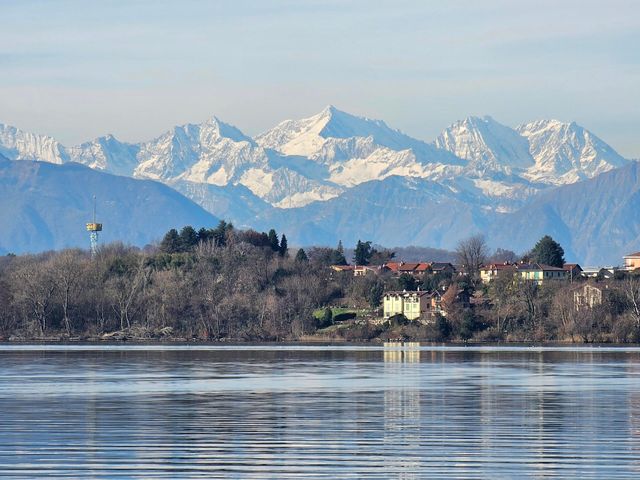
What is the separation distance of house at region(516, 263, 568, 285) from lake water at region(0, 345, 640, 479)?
310ft

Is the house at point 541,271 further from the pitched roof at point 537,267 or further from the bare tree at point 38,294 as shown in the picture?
the bare tree at point 38,294

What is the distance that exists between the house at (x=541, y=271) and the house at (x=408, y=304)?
19.6m

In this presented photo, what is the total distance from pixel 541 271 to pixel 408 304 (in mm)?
30934

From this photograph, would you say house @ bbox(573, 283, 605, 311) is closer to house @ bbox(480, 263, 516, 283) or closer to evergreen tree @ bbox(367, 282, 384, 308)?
house @ bbox(480, 263, 516, 283)

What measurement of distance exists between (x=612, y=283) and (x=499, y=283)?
40.0ft

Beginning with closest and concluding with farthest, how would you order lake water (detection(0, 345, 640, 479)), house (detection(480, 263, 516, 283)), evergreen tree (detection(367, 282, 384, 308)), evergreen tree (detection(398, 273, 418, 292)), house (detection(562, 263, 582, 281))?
lake water (detection(0, 345, 640, 479))
evergreen tree (detection(367, 282, 384, 308))
evergreen tree (detection(398, 273, 418, 292))
house (detection(480, 263, 516, 283))
house (detection(562, 263, 582, 281))

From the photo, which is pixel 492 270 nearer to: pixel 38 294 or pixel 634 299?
pixel 634 299

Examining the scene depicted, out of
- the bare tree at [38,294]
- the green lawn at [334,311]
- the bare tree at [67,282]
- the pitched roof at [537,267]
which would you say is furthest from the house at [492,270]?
the bare tree at [38,294]

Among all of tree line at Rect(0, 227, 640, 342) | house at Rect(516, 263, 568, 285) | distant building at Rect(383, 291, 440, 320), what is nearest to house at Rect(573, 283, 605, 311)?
tree line at Rect(0, 227, 640, 342)

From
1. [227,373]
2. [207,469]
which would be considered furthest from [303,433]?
[227,373]

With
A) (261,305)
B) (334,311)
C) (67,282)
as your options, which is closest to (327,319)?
(334,311)

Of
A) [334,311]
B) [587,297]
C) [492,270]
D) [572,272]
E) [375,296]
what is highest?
[492,270]

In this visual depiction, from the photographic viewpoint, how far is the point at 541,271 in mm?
186375

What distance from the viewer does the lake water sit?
36.2 metres
